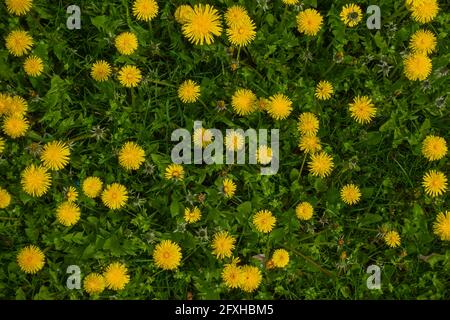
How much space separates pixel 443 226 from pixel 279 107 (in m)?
1.35

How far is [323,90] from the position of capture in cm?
357

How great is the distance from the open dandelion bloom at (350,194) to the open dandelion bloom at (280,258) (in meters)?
0.56

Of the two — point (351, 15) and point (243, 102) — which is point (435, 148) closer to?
point (351, 15)

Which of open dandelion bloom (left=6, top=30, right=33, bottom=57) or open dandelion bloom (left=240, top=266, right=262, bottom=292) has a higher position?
open dandelion bloom (left=6, top=30, right=33, bottom=57)

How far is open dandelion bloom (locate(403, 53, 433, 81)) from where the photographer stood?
3.50 m

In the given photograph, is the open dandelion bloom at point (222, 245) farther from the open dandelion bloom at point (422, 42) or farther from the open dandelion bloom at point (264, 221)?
the open dandelion bloom at point (422, 42)

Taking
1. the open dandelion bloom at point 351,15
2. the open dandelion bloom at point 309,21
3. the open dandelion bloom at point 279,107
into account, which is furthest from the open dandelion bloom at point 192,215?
the open dandelion bloom at point 351,15

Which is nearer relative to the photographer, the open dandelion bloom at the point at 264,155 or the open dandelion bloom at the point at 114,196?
the open dandelion bloom at the point at 114,196

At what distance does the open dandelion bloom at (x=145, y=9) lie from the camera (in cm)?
351

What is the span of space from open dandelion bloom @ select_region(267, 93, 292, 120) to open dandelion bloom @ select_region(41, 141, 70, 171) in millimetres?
1377

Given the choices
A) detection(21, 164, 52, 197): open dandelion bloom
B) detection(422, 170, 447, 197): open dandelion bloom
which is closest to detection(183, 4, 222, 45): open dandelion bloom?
detection(21, 164, 52, 197): open dandelion bloom

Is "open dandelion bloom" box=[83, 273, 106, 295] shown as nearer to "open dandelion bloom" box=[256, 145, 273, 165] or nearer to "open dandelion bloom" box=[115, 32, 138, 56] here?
"open dandelion bloom" box=[256, 145, 273, 165]

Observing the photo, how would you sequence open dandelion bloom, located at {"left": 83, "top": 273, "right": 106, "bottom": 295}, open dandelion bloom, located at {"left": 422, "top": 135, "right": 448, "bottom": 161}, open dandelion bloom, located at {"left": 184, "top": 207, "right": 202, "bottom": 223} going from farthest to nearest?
open dandelion bloom, located at {"left": 422, "top": 135, "right": 448, "bottom": 161}, open dandelion bloom, located at {"left": 184, "top": 207, "right": 202, "bottom": 223}, open dandelion bloom, located at {"left": 83, "top": 273, "right": 106, "bottom": 295}
